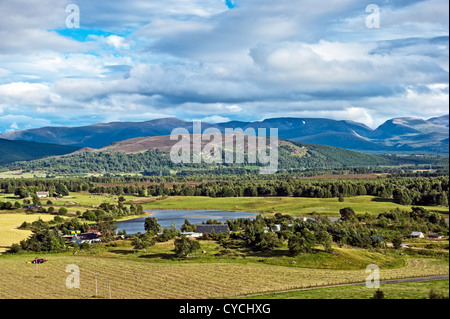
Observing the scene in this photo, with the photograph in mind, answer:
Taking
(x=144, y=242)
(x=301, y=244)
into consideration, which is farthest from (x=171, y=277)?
(x=301, y=244)

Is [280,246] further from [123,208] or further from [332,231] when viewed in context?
[123,208]

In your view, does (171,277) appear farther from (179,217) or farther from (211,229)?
(179,217)

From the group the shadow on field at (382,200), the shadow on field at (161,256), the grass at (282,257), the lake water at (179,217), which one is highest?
the shadow on field at (382,200)

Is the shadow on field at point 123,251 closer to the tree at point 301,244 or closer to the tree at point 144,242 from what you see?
the tree at point 144,242

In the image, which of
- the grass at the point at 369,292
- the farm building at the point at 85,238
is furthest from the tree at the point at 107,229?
the grass at the point at 369,292
